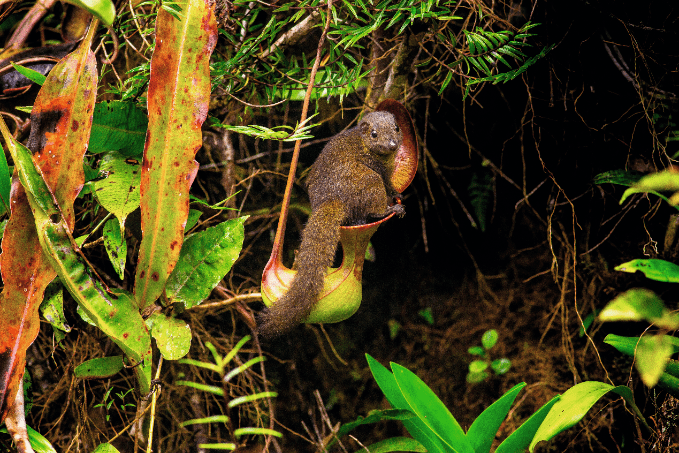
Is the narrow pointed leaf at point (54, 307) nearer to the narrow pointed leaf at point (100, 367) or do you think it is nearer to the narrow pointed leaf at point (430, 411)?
the narrow pointed leaf at point (100, 367)

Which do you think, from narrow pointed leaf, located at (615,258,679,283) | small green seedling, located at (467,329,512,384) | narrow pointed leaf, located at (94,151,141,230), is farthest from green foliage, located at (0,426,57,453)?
small green seedling, located at (467,329,512,384)

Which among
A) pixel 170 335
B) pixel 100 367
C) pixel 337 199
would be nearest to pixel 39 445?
pixel 100 367

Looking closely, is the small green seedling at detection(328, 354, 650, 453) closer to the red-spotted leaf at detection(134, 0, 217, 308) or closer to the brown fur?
the brown fur

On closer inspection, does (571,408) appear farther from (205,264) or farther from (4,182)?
(4,182)

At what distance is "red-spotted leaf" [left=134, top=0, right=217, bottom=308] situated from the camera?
889mm

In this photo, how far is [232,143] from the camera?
159 cm

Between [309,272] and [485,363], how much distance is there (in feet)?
3.57

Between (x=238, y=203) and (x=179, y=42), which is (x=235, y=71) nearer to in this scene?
(x=179, y=42)

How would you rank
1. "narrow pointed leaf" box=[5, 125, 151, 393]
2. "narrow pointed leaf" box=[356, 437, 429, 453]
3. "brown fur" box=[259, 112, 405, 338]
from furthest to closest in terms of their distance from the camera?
"narrow pointed leaf" box=[356, 437, 429, 453]
"brown fur" box=[259, 112, 405, 338]
"narrow pointed leaf" box=[5, 125, 151, 393]

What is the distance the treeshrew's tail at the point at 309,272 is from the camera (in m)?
0.93

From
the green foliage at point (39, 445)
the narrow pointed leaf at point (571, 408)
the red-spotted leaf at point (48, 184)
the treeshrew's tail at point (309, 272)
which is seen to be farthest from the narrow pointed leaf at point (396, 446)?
→ the red-spotted leaf at point (48, 184)

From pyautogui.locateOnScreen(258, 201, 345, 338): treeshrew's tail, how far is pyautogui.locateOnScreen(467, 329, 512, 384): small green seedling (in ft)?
3.29

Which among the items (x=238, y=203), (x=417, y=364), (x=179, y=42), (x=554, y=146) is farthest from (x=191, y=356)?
(x=554, y=146)

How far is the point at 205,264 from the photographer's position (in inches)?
40.3
